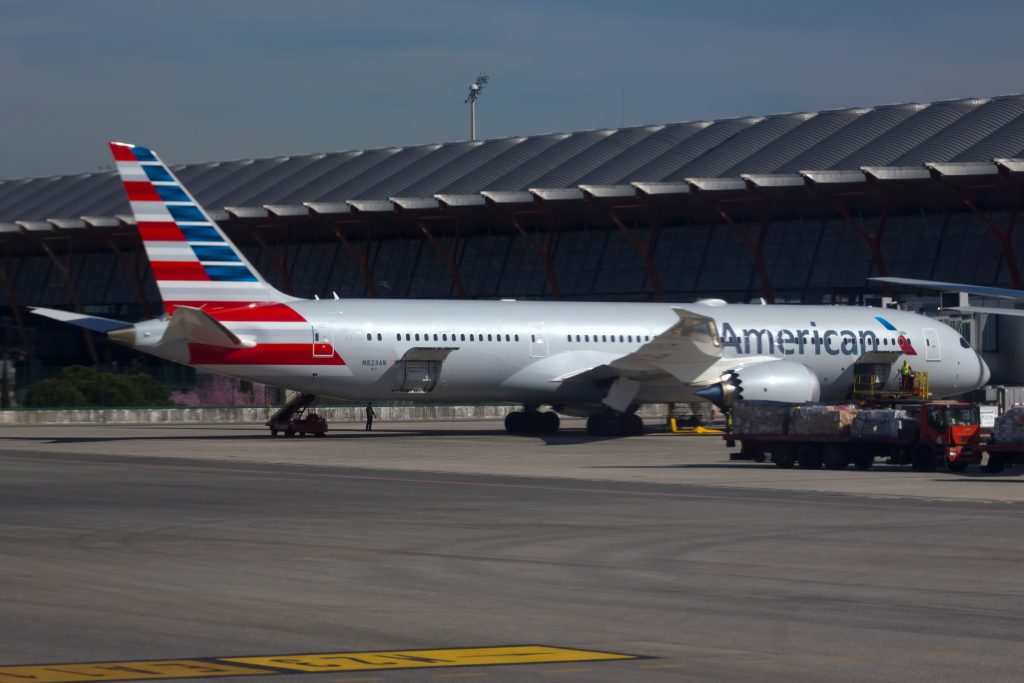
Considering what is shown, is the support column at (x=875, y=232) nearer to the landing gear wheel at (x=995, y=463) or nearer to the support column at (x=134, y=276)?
the landing gear wheel at (x=995, y=463)

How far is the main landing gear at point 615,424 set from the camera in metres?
41.2

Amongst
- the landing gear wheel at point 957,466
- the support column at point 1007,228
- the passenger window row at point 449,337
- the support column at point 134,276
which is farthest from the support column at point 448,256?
the landing gear wheel at point 957,466

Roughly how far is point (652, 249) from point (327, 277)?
23.7 meters

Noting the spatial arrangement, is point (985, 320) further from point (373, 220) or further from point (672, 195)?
point (373, 220)

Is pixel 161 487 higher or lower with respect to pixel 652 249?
lower

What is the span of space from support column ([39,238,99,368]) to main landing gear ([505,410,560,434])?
46491mm

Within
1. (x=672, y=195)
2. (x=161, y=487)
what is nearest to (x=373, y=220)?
(x=672, y=195)

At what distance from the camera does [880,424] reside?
94.6ft

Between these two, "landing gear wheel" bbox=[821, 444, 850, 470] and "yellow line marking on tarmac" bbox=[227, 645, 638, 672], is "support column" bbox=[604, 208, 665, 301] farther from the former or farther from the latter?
"yellow line marking on tarmac" bbox=[227, 645, 638, 672]

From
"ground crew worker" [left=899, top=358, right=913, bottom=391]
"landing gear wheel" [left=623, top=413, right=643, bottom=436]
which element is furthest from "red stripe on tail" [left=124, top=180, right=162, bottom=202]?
"ground crew worker" [left=899, top=358, right=913, bottom=391]

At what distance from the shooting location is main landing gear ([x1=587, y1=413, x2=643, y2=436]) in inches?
1624

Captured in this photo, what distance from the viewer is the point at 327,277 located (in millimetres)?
83938

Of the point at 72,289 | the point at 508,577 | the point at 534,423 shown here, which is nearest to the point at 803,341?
the point at 534,423

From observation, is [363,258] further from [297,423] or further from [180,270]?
[180,270]
